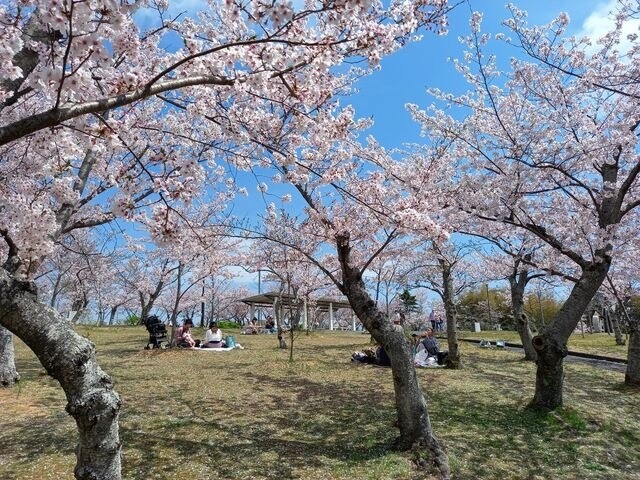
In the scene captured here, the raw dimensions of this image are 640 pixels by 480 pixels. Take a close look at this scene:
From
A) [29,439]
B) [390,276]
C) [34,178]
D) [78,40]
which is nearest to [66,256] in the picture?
[390,276]

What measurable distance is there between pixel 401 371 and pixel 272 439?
1.94 metres

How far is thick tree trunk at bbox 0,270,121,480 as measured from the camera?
9.95ft

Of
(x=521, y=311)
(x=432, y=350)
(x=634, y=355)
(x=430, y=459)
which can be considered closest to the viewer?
(x=430, y=459)

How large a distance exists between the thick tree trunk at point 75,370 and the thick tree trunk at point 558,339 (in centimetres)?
657

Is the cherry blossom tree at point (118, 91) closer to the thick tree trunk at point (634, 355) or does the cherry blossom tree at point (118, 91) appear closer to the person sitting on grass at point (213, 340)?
the thick tree trunk at point (634, 355)

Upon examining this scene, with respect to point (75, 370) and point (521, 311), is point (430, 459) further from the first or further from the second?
point (521, 311)

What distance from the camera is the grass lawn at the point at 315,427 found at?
4.93m

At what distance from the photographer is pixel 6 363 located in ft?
27.5

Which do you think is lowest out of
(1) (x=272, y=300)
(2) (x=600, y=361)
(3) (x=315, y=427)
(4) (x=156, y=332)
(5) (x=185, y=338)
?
(2) (x=600, y=361)

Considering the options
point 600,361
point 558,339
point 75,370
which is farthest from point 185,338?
point 600,361

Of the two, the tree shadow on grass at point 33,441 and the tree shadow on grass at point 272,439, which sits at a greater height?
the tree shadow on grass at point 33,441

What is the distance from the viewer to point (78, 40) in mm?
2668

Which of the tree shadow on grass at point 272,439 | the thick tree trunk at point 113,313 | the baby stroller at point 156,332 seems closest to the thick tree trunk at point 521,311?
the tree shadow on grass at point 272,439

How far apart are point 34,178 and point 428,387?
832 centimetres
